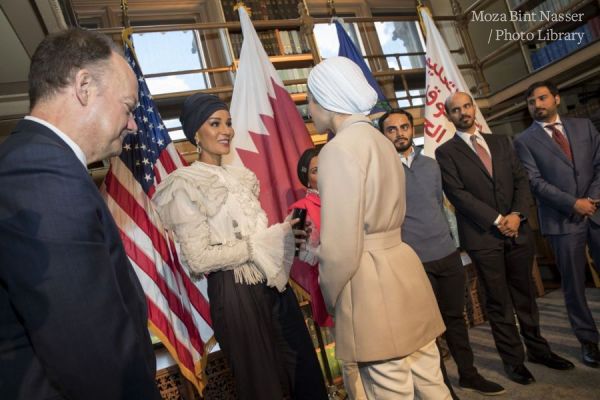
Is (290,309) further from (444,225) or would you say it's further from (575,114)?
(575,114)

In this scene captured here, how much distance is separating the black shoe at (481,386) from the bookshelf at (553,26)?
3.99 meters

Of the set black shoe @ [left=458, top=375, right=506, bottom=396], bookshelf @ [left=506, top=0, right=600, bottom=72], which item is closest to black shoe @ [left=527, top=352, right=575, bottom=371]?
black shoe @ [left=458, top=375, right=506, bottom=396]

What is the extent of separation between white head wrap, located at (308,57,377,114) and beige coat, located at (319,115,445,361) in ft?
0.20

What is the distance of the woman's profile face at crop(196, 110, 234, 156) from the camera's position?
5.71 feet

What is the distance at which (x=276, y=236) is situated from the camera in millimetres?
1629

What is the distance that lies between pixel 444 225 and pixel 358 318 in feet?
3.94

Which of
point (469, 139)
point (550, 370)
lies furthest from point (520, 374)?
point (469, 139)

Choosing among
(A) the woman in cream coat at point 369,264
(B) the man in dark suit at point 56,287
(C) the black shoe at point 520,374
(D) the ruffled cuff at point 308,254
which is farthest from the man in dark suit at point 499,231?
(B) the man in dark suit at point 56,287

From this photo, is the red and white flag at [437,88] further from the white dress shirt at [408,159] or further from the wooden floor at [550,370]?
the wooden floor at [550,370]

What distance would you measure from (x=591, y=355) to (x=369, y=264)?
180 centimetres

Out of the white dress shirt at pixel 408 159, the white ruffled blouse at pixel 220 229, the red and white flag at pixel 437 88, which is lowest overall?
the white ruffled blouse at pixel 220 229

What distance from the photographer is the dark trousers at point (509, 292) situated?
2178 millimetres

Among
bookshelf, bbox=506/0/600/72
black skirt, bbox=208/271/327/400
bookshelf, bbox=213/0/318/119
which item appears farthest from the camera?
bookshelf, bbox=213/0/318/119

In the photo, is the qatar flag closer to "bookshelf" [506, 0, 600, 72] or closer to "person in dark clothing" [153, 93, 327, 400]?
"person in dark clothing" [153, 93, 327, 400]
